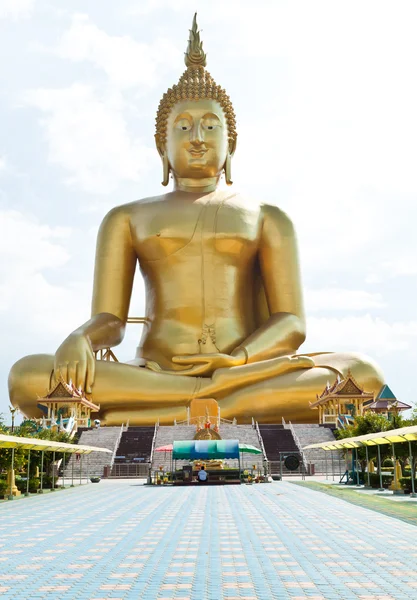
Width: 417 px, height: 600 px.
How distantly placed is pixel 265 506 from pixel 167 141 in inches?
666

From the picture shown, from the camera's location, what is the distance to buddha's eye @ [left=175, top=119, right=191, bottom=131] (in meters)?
25.3

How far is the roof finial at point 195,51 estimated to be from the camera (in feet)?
90.3

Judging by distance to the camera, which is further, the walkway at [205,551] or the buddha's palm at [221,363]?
the buddha's palm at [221,363]

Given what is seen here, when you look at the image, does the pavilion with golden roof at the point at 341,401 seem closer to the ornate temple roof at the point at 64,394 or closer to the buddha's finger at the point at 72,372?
the ornate temple roof at the point at 64,394

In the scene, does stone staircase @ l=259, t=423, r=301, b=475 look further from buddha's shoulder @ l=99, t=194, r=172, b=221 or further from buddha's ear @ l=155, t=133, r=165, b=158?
buddha's ear @ l=155, t=133, r=165, b=158

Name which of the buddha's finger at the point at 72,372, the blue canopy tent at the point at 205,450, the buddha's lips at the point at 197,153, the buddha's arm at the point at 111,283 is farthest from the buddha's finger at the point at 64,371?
the buddha's lips at the point at 197,153

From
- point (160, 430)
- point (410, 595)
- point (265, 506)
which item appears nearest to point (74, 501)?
point (265, 506)

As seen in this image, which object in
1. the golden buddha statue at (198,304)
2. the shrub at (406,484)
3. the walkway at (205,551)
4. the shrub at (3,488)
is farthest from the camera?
the golden buddha statue at (198,304)

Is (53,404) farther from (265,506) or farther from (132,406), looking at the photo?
(265,506)

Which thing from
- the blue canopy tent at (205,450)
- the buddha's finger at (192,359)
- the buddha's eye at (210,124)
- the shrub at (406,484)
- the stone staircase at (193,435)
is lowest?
the shrub at (406,484)

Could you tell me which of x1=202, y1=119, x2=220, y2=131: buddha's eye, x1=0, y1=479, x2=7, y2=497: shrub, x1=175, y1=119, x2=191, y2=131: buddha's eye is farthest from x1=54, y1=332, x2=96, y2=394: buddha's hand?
x1=0, y1=479, x2=7, y2=497: shrub

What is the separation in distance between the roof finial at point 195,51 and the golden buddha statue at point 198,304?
1257mm

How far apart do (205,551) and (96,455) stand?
1456cm

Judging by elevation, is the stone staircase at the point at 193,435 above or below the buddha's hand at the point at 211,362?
below
